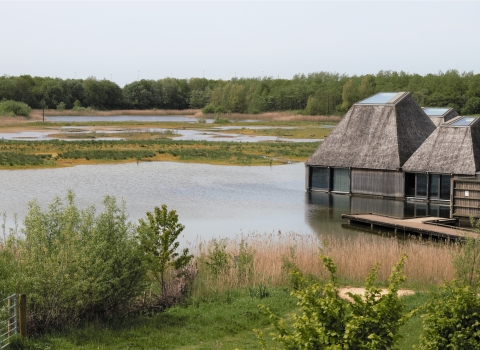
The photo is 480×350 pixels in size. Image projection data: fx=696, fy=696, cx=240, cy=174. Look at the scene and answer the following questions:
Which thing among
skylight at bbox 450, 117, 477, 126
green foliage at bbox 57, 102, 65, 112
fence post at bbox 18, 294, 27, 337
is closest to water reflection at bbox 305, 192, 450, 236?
skylight at bbox 450, 117, 477, 126

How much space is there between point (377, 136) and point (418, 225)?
1198cm

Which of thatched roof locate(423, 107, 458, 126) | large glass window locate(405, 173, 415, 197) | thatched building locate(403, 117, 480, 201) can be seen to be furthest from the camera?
thatched roof locate(423, 107, 458, 126)

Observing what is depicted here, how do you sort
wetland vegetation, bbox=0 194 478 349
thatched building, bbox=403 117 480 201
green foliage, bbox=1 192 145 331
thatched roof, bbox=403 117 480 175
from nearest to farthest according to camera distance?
wetland vegetation, bbox=0 194 478 349
green foliage, bbox=1 192 145 331
thatched roof, bbox=403 117 480 175
thatched building, bbox=403 117 480 201

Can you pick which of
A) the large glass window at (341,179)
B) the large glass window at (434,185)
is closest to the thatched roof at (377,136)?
the large glass window at (341,179)

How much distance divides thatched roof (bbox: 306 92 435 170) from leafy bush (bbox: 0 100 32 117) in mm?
68217

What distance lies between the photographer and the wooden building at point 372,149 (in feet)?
110

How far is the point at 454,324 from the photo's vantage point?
312 inches

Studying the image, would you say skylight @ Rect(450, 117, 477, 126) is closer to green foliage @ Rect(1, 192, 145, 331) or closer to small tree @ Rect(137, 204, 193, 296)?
small tree @ Rect(137, 204, 193, 296)

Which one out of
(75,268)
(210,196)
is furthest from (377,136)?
(75,268)

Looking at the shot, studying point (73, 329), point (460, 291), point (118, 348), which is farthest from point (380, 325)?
point (73, 329)

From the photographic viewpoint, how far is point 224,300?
1320cm

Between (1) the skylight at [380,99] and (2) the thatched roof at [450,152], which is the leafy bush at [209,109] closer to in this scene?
(1) the skylight at [380,99]

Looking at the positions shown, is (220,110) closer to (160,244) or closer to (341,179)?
(341,179)

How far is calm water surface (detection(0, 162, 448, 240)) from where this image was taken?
1030 inches
